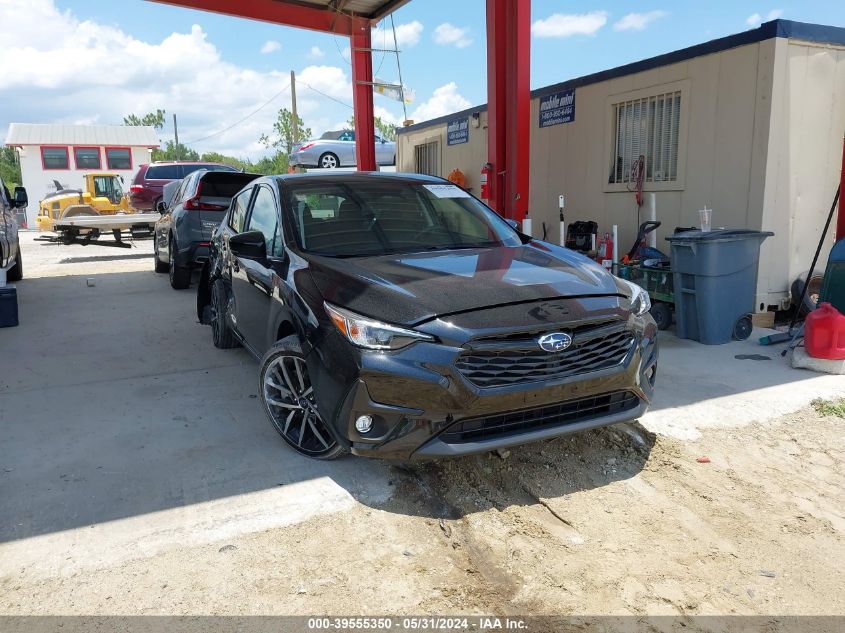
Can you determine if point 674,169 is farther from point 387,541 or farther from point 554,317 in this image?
point 387,541

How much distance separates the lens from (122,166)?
45.4 meters

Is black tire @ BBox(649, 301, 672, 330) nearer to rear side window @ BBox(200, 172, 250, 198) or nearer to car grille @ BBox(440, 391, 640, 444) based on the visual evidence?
car grille @ BBox(440, 391, 640, 444)

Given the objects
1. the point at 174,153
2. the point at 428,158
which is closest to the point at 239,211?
the point at 428,158

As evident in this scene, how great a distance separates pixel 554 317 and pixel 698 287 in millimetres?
3604

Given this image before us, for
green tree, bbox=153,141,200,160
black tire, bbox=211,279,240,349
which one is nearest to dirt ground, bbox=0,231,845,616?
black tire, bbox=211,279,240,349

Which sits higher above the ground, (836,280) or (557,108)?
(557,108)

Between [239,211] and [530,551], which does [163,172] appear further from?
[530,551]

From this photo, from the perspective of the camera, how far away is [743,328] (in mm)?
6285

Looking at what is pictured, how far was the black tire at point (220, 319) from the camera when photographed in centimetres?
566

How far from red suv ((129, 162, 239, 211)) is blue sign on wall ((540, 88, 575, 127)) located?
13239mm

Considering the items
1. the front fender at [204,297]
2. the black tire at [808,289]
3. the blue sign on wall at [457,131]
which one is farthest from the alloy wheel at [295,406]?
the blue sign on wall at [457,131]

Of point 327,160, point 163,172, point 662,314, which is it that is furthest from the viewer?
point 163,172

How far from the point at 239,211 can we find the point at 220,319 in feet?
3.60

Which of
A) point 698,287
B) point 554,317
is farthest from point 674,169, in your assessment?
point 554,317
